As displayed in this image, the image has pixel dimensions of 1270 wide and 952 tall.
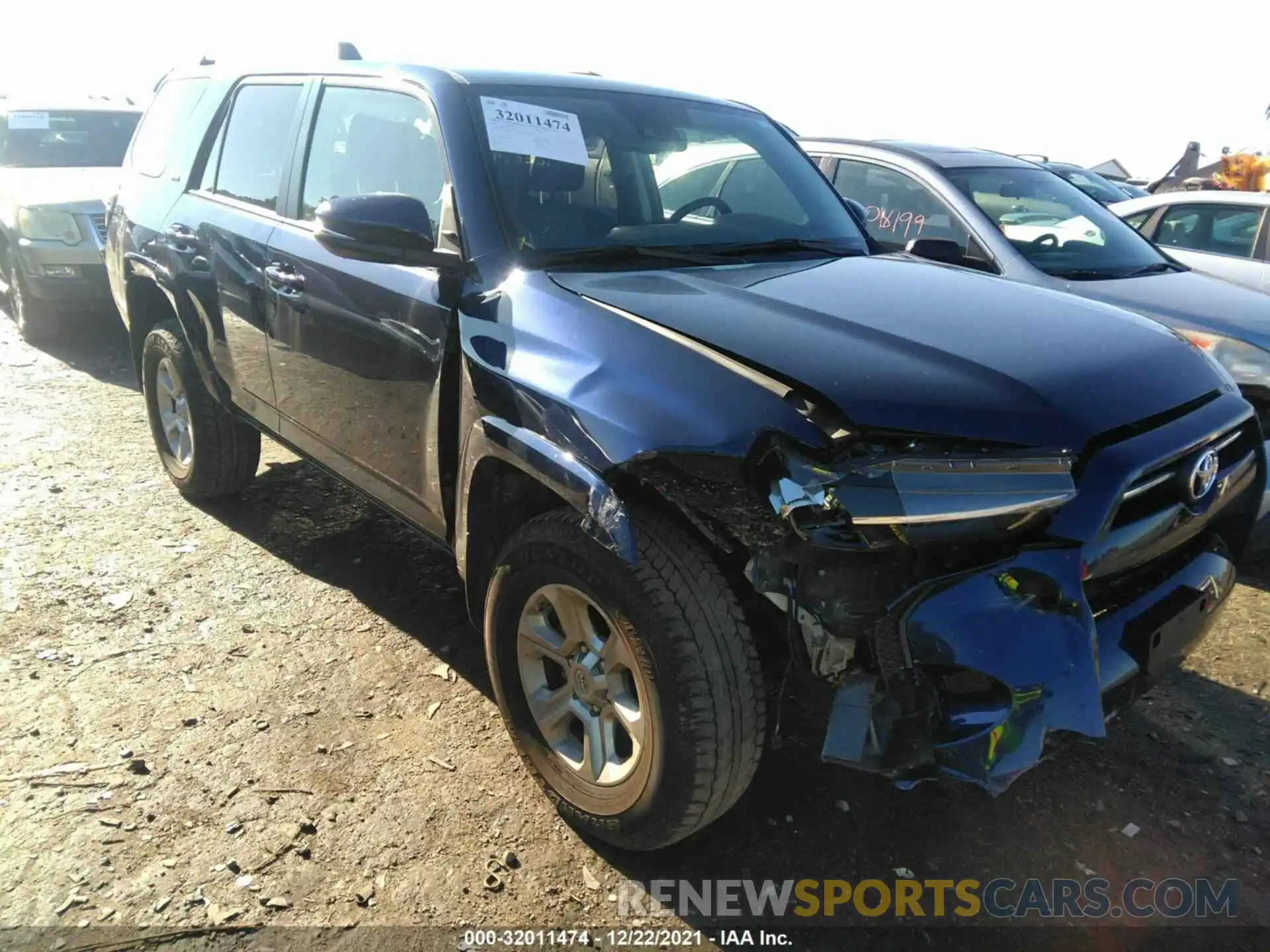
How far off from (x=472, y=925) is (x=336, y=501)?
277 cm

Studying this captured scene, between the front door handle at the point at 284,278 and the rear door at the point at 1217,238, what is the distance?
5397 millimetres

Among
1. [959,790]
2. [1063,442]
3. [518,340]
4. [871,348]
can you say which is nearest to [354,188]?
[518,340]

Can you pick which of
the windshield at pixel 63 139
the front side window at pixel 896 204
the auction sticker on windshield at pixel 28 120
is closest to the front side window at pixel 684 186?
→ the front side window at pixel 896 204

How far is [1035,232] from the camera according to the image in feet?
16.3

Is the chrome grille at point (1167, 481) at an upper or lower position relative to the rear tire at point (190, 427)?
upper

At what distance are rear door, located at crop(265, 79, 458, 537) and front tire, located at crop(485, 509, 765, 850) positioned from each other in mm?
541

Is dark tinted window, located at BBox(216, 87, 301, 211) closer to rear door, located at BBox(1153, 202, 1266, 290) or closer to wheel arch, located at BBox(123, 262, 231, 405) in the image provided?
wheel arch, located at BBox(123, 262, 231, 405)

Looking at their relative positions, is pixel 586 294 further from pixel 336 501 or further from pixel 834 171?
pixel 834 171

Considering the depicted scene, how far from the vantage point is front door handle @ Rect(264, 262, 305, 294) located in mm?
3109

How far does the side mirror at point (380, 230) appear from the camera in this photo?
8.07 feet

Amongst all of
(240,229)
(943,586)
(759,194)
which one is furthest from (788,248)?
(240,229)

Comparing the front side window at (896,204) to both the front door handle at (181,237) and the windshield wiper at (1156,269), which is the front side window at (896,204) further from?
the front door handle at (181,237)

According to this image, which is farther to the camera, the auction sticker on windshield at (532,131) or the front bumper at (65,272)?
the front bumper at (65,272)

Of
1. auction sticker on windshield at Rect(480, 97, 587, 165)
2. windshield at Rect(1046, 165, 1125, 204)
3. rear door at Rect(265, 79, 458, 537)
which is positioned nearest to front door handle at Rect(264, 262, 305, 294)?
rear door at Rect(265, 79, 458, 537)
